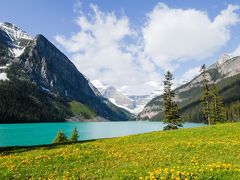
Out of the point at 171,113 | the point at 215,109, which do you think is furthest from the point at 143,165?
the point at 215,109

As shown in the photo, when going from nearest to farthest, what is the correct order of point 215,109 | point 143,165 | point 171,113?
point 143,165
point 171,113
point 215,109

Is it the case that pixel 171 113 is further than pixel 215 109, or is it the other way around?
pixel 215 109

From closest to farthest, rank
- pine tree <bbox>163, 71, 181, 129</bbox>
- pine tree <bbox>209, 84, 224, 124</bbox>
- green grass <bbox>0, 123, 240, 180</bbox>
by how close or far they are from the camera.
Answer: green grass <bbox>0, 123, 240, 180</bbox>
pine tree <bbox>163, 71, 181, 129</bbox>
pine tree <bbox>209, 84, 224, 124</bbox>

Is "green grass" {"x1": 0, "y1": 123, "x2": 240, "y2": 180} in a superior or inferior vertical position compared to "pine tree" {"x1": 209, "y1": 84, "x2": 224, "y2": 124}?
inferior

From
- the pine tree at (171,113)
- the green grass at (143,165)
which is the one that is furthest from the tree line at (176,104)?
the green grass at (143,165)

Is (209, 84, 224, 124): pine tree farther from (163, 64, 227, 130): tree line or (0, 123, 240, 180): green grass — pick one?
(0, 123, 240, 180): green grass

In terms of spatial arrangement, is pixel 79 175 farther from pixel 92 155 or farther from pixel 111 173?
pixel 92 155

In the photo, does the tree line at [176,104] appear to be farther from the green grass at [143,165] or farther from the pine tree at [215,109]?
the green grass at [143,165]

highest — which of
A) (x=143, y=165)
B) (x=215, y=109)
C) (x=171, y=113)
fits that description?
(x=215, y=109)

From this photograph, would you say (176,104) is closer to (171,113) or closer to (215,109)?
(171,113)

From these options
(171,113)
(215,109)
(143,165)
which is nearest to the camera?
(143,165)

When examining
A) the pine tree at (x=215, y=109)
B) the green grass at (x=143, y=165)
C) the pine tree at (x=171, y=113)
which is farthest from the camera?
the pine tree at (x=215, y=109)

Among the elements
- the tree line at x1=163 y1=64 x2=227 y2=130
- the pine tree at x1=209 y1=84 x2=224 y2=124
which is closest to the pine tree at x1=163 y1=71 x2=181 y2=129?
the tree line at x1=163 y1=64 x2=227 y2=130

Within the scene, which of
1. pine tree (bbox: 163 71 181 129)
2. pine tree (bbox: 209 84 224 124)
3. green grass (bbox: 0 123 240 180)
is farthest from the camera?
pine tree (bbox: 209 84 224 124)
